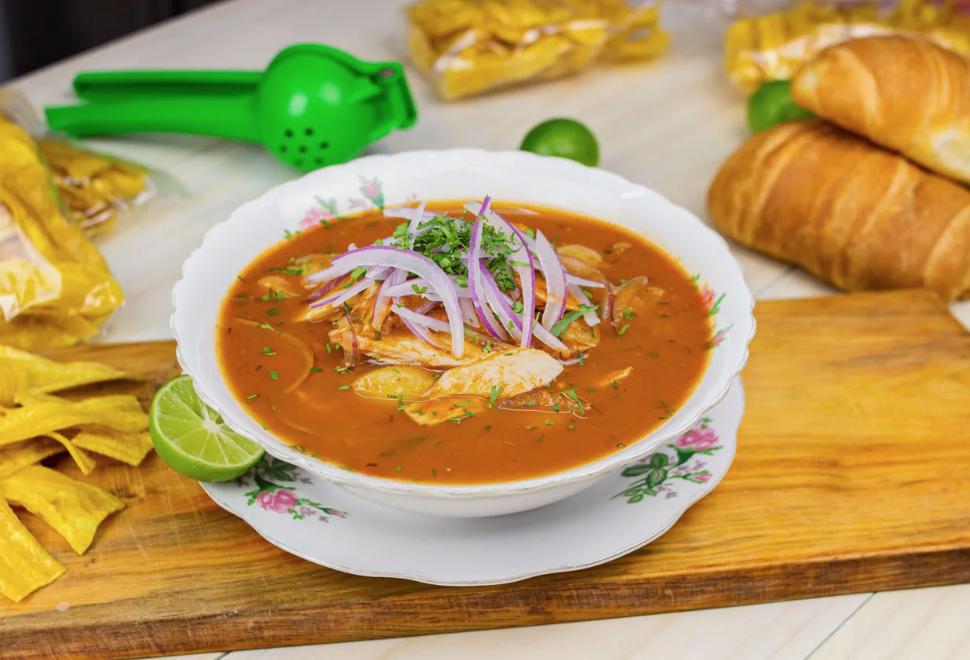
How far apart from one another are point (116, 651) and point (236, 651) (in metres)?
0.25

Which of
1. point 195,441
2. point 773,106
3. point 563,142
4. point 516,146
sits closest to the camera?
point 195,441

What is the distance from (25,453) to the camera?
96.0 inches

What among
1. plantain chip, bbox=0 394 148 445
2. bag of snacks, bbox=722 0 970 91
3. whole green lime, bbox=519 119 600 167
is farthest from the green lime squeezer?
bag of snacks, bbox=722 0 970 91

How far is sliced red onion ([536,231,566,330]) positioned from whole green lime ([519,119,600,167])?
1.23 metres

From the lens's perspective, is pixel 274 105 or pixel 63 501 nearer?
pixel 63 501

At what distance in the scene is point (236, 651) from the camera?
7.14 ft

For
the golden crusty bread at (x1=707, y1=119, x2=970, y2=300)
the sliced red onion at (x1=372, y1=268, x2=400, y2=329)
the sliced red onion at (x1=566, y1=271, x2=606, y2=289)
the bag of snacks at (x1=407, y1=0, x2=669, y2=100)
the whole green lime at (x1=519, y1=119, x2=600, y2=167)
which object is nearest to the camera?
the sliced red onion at (x1=372, y1=268, x2=400, y2=329)

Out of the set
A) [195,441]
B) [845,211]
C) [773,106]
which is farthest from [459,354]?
[773,106]

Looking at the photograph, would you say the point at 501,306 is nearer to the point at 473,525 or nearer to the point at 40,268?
the point at 473,525

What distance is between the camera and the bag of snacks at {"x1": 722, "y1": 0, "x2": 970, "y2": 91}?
14.4 feet

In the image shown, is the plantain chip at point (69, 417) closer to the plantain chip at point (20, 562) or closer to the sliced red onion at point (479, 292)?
the plantain chip at point (20, 562)

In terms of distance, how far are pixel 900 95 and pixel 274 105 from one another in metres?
2.22

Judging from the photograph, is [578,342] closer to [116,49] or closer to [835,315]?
[835,315]

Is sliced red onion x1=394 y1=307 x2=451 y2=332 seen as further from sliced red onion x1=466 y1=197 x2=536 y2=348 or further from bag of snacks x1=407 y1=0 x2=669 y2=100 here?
bag of snacks x1=407 y1=0 x2=669 y2=100
